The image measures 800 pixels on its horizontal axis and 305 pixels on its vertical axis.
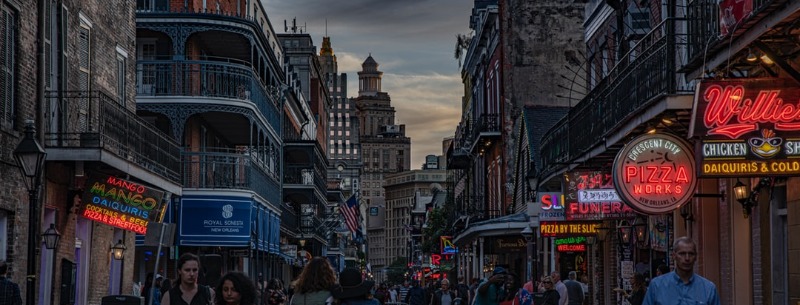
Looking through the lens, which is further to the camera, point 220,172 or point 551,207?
point 220,172

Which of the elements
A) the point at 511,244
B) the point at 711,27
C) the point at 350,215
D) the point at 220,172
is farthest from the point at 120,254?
the point at 350,215

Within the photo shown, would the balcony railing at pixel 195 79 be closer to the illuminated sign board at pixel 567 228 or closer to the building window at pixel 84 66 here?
the illuminated sign board at pixel 567 228

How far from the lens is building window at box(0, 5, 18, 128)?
60.7 feet

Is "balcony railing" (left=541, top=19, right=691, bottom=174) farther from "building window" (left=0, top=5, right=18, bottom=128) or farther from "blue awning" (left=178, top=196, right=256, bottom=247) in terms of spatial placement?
"blue awning" (left=178, top=196, right=256, bottom=247)

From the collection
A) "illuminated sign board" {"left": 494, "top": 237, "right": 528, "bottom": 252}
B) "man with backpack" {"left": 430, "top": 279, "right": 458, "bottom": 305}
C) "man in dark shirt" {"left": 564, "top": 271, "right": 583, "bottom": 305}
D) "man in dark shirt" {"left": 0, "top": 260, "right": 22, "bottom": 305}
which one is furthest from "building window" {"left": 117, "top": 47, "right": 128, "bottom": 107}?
→ "illuminated sign board" {"left": 494, "top": 237, "right": 528, "bottom": 252}

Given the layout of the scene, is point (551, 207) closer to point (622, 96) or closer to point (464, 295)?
point (464, 295)

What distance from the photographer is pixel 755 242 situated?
17609 mm

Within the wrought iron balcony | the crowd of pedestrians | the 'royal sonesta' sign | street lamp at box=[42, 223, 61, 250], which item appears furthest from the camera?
the wrought iron balcony

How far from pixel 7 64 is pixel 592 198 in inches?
406

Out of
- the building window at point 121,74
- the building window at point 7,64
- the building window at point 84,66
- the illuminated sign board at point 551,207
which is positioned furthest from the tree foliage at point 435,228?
the building window at point 7,64

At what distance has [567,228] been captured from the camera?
29.9m

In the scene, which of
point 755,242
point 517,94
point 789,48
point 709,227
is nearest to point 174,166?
point 709,227

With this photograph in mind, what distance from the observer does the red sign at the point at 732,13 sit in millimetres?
12578

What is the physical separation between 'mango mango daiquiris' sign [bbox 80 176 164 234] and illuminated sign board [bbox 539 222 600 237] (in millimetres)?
Answer: 9733
